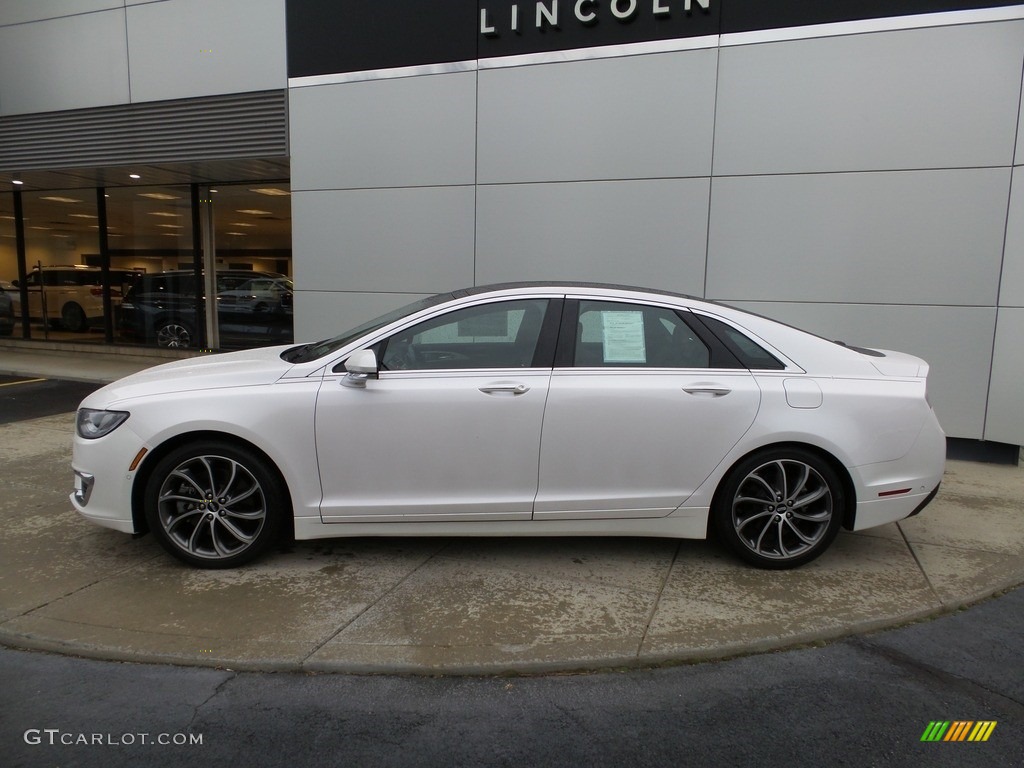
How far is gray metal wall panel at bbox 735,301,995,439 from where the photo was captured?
6816 mm

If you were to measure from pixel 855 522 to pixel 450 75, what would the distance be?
6.72 meters

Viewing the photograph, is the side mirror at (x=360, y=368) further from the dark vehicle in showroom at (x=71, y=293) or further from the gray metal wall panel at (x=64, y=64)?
the dark vehicle in showroom at (x=71, y=293)

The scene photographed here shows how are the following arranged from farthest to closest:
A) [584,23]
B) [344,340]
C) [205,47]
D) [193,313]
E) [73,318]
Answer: [73,318] → [193,313] → [205,47] → [584,23] → [344,340]

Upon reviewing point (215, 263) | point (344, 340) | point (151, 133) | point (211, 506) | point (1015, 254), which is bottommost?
point (211, 506)

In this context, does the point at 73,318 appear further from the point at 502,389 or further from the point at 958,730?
the point at 958,730

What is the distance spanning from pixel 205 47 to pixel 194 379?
7.65m

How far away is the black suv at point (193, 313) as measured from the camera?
13.0 meters

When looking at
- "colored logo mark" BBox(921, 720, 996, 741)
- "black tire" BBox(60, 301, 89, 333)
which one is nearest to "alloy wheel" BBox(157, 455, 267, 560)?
"colored logo mark" BBox(921, 720, 996, 741)

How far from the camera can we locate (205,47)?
9711 mm

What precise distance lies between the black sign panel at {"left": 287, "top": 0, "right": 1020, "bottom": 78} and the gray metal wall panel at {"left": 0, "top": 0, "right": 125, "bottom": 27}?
3.42m

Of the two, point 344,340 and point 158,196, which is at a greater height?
point 158,196

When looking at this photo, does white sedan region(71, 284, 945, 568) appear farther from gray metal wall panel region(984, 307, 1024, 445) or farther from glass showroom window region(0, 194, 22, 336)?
glass showroom window region(0, 194, 22, 336)

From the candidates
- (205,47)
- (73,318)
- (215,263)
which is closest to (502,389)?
(205,47)

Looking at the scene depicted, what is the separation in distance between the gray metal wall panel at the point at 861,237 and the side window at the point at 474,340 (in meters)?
4.05
